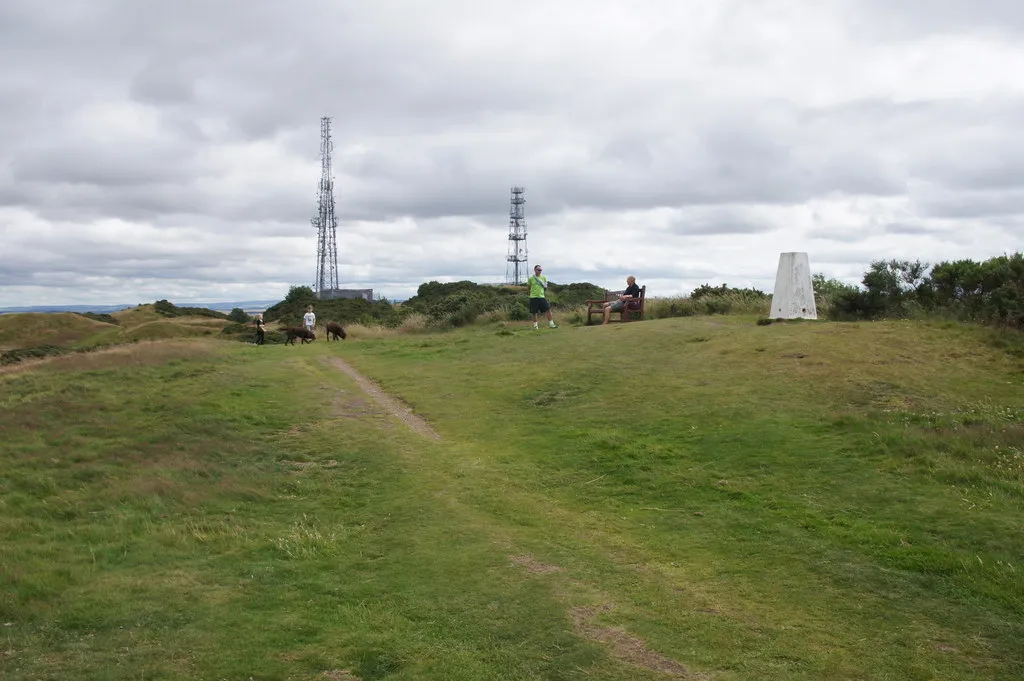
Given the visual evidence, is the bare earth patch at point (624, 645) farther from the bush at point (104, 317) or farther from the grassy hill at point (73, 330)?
the bush at point (104, 317)

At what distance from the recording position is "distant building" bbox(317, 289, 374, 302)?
2292 inches

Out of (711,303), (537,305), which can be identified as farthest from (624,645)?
(711,303)

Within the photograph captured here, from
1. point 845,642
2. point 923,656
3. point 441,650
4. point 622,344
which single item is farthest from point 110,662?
point 622,344

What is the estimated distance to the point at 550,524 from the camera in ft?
24.3

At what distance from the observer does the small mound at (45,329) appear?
146 ft

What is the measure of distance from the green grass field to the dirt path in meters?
0.17

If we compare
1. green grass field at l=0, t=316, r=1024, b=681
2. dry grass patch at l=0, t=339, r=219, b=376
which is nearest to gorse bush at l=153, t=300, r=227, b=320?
dry grass patch at l=0, t=339, r=219, b=376

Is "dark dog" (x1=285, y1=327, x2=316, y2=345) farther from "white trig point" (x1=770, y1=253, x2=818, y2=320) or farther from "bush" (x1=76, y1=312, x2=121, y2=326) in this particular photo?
"bush" (x1=76, y1=312, x2=121, y2=326)

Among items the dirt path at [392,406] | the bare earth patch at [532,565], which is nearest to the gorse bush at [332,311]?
the dirt path at [392,406]

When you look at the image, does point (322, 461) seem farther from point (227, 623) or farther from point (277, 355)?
point (277, 355)

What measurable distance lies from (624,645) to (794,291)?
43.1 ft

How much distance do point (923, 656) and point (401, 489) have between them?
527cm

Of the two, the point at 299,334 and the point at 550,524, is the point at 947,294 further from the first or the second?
the point at 299,334

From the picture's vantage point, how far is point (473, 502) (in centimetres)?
801
